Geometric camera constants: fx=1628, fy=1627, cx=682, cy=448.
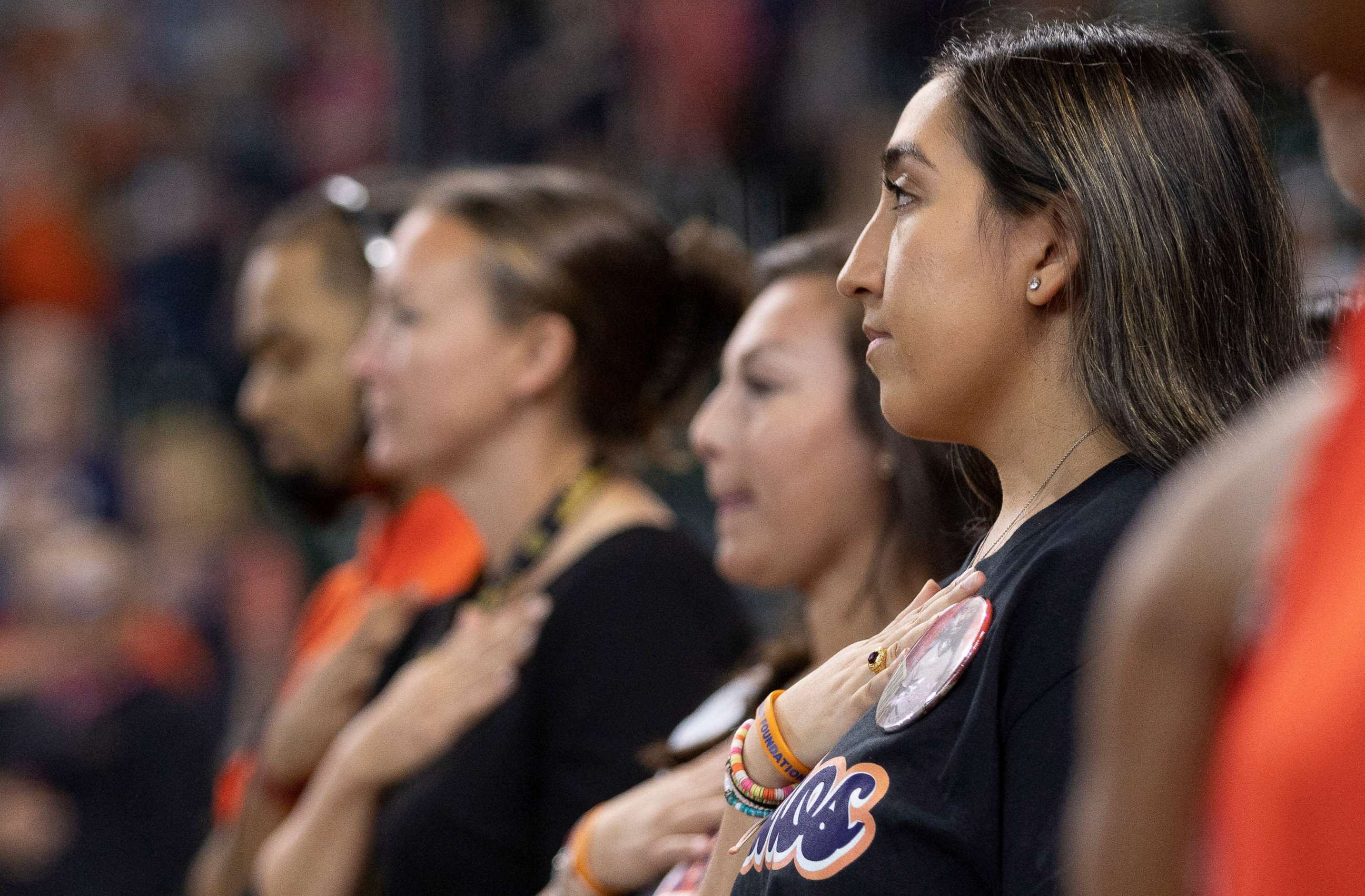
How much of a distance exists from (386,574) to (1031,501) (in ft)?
6.18

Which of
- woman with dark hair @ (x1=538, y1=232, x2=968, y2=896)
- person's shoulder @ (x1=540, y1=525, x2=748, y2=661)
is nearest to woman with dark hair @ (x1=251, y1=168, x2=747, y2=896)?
person's shoulder @ (x1=540, y1=525, x2=748, y2=661)

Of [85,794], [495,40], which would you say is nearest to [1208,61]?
[85,794]

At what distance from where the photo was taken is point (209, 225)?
6254 millimetres

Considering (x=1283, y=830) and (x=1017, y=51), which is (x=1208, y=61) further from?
→ (x=1283, y=830)

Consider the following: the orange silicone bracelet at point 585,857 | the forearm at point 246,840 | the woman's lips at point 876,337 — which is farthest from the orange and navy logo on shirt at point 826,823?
the forearm at point 246,840

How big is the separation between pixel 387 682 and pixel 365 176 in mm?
1608

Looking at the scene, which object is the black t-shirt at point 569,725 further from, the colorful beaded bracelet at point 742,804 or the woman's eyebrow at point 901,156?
the woman's eyebrow at point 901,156

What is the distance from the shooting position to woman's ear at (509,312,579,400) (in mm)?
2574

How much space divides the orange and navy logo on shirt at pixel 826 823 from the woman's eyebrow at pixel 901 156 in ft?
1.50

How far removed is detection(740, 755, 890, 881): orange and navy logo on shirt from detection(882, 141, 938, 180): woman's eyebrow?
46 cm

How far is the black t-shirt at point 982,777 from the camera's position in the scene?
106cm

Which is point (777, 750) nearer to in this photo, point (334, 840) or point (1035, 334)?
point (1035, 334)

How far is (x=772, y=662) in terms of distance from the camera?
192 cm

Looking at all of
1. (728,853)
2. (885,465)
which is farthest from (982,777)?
(885,465)
